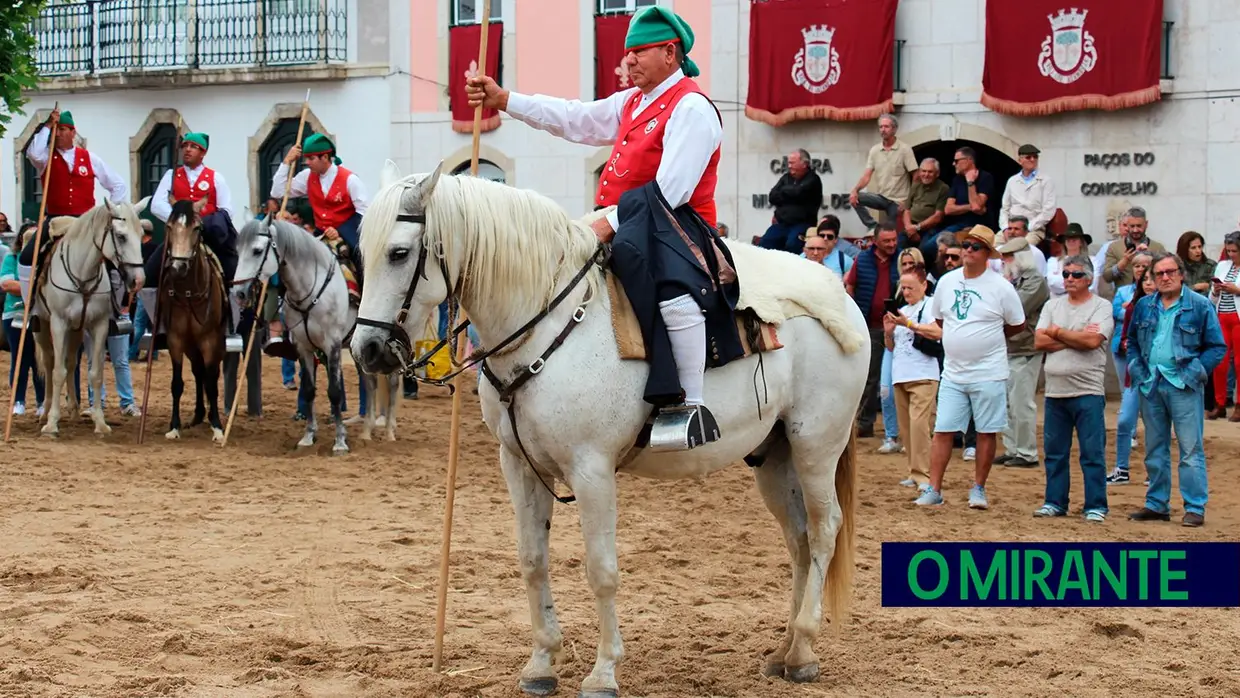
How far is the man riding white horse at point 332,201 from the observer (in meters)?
14.6

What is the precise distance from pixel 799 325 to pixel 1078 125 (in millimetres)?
13574

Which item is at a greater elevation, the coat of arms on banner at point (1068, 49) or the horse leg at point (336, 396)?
the coat of arms on banner at point (1068, 49)

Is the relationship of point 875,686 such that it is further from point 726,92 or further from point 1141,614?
point 726,92

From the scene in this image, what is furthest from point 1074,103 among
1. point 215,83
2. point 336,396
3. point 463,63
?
point 215,83

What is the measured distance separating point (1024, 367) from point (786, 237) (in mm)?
5488

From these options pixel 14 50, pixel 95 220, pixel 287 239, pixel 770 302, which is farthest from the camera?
pixel 14 50

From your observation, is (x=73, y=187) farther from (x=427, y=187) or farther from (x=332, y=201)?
(x=427, y=187)

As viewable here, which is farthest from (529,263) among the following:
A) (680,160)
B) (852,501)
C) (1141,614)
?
(1141,614)

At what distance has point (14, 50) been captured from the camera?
15.2 metres

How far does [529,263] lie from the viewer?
6.22m

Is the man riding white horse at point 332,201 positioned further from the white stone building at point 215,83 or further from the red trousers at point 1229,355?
the white stone building at point 215,83

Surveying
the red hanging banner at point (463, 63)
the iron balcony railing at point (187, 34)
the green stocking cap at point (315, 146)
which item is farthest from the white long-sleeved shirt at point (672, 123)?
the iron balcony railing at point (187, 34)

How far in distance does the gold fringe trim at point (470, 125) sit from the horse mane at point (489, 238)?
1796cm

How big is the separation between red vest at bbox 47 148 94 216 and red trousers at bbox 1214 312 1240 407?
11.2 metres
